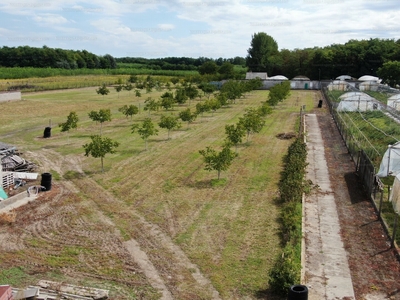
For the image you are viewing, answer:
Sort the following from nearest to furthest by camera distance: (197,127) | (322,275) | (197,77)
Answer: (322,275)
(197,127)
(197,77)

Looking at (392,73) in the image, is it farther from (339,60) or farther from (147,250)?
(147,250)

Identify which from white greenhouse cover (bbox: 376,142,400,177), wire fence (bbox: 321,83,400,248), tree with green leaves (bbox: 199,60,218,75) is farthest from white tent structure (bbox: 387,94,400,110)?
tree with green leaves (bbox: 199,60,218,75)

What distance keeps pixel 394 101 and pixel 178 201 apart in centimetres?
2957

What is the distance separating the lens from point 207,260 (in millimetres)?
12375

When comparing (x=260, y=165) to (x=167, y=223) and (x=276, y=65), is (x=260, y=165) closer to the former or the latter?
(x=167, y=223)

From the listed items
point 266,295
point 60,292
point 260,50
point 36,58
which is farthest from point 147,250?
point 260,50

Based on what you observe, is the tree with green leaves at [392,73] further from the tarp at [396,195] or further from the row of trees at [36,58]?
the row of trees at [36,58]

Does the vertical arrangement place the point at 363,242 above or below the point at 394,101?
below

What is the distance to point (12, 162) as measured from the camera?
2114 cm

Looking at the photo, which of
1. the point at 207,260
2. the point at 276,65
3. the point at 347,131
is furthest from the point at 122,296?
the point at 276,65

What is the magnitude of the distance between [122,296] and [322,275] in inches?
206

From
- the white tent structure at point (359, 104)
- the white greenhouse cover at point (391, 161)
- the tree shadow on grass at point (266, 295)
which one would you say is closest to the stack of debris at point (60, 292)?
the tree shadow on grass at point (266, 295)

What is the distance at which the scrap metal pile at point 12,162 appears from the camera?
68.5 ft

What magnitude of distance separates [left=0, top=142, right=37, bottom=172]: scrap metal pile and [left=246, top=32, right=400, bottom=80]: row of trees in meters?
70.3
